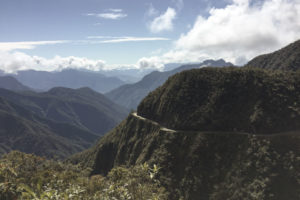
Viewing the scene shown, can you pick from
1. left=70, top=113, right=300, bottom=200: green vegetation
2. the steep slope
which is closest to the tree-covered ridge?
the steep slope

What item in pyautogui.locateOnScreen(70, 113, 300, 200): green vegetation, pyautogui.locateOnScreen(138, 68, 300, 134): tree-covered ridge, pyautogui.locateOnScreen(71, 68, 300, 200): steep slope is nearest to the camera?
pyautogui.locateOnScreen(70, 113, 300, 200): green vegetation

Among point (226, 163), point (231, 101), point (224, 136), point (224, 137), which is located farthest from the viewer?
point (231, 101)

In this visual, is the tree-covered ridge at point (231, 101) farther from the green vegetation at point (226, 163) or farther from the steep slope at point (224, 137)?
the green vegetation at point (226, 163)

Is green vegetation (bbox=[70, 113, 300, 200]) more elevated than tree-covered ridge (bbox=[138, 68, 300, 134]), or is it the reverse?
tree-covered ridge (bbox=[138, 68, 300, 134])

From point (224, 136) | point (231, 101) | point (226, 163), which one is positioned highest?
point (231, 101)

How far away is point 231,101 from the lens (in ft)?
333

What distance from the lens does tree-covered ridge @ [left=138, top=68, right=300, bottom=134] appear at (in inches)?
3474

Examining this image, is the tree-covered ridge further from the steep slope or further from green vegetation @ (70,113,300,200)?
green vegetation @ (70,113,300,200)

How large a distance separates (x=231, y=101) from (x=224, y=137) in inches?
737

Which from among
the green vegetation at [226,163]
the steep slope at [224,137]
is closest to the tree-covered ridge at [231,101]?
the steep slope at [224,137]

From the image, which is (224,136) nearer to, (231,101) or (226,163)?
A: (226,163)

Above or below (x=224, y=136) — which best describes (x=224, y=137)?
below

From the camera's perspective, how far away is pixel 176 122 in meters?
110

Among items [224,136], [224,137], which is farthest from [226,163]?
[224,136]
